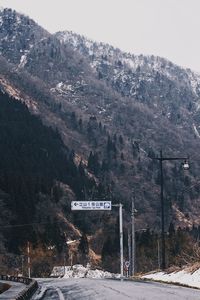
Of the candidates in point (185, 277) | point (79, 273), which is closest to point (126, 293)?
point (185, 277)

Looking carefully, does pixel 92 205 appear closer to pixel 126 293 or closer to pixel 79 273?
pixel 126 293

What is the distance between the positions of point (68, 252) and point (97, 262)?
14.9m

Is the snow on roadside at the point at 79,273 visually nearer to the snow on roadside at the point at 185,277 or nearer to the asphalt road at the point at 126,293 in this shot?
the snow on roadside at the point at 185,277

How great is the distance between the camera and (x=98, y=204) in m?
54.8

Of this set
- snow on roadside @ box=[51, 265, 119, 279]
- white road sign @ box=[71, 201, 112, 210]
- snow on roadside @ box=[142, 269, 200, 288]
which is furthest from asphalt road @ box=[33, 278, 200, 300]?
snow on roadside @ box=[51, 265, 119, 279]

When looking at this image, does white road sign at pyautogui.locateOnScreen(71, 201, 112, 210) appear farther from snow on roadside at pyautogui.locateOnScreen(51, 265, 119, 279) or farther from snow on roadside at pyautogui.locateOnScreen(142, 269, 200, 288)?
snow on roadside at pyautogui.locateOnScreen(51, 265, 119, 279)

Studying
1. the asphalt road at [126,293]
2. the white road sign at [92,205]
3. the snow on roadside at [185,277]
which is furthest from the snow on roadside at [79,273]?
the asphalt road at [126,293]

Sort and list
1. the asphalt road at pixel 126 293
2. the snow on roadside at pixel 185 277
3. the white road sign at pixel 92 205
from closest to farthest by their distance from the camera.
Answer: the asphalt road at pixel 126 293, the snow on roadside at pixel 185 277, the white road sign at pixel 92 205

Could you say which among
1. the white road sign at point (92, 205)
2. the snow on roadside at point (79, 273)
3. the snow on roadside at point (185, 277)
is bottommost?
the snow on roadside at point (79, 273)

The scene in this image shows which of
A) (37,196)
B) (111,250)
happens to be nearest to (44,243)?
(111,250)

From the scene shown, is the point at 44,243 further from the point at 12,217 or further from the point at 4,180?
the point at 4,180

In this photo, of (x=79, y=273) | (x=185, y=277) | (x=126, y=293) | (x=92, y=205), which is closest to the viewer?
(x=126, y=293)

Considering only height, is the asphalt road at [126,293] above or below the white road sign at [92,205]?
below

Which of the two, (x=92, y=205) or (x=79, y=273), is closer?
(x=92, y=205)
